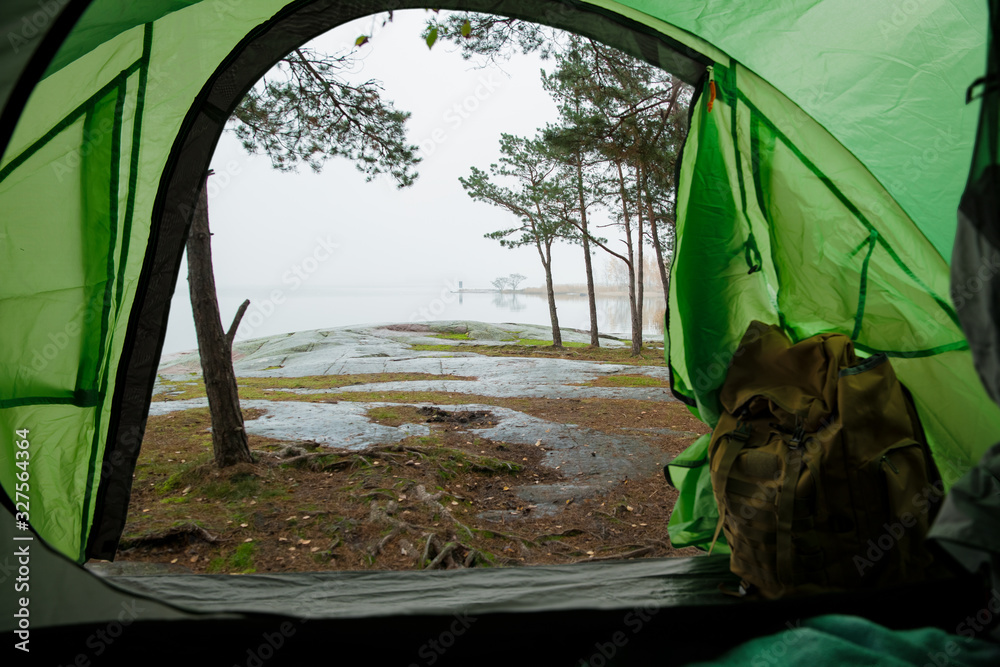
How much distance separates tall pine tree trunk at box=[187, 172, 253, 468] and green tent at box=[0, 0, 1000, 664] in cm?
152

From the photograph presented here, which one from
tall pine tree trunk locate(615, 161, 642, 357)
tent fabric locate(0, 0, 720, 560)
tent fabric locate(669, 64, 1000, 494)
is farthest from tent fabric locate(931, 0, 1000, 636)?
tall pine tree trunk locate(615, 161, 642, 357)

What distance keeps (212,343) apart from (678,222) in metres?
3.11

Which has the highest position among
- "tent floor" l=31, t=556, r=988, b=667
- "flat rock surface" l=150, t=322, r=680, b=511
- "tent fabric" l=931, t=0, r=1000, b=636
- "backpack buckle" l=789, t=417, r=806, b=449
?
"tent fabric" l=931, t=0, r=1000, b=636

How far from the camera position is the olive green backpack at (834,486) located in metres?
1.41

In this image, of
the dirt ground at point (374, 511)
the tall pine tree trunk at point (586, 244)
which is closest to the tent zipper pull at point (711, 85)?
the dirt ground at point (374, 511)

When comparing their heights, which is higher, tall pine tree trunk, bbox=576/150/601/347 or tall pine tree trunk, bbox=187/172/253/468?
tall pine tree trunk, bbox=576/150/601/347

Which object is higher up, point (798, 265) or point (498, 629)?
point (798, 265)

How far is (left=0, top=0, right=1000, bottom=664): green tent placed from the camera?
1.41 metres

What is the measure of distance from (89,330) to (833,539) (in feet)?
8.31

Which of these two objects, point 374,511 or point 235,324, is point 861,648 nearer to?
point 374,511

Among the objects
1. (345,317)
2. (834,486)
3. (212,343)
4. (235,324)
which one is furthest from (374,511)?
(345,317)

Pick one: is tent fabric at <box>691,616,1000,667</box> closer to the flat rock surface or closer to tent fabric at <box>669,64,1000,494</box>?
tent fabric at <box>669,64,1000,494</box>

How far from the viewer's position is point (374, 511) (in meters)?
3.18

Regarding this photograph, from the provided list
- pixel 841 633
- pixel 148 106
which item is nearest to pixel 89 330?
pixel 148 106
